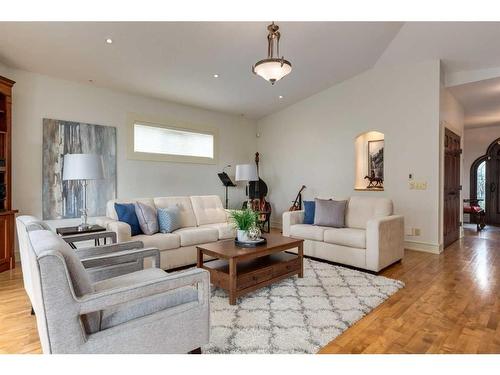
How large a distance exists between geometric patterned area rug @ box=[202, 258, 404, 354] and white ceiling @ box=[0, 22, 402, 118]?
9.79 feet

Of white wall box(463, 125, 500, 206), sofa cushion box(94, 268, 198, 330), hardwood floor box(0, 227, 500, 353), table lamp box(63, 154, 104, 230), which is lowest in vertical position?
hardwood floor box(0, 227, 500, 353)

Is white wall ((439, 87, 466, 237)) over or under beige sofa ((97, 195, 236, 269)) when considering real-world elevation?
over

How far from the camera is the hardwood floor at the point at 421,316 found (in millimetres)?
2061

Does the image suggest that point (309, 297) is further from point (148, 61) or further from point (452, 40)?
point (452, 40)

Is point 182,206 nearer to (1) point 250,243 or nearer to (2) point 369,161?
(1) point 250,243

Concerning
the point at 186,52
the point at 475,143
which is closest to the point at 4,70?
the point at 186,52

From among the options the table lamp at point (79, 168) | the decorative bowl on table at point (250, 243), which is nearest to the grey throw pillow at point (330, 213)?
the decorative bowl on table at point (250, 243)

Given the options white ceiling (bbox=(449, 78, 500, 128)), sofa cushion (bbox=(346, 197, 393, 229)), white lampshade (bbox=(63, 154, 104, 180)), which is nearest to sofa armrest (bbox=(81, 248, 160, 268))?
white lampshade (bbox=(63, 154, 104, 180))

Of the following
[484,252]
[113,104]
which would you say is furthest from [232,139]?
[484,252]

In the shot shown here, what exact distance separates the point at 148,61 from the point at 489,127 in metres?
8.35

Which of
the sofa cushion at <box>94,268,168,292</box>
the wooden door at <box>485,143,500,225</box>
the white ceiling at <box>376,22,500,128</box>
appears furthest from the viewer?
the wooden door at <box>485,143,500,225</box>

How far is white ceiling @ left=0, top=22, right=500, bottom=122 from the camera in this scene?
11.3ft

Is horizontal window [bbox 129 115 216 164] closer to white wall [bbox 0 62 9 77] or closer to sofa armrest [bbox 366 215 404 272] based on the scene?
white wall [bbox 0 62 9 77]

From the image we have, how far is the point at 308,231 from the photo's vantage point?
4.28 m
